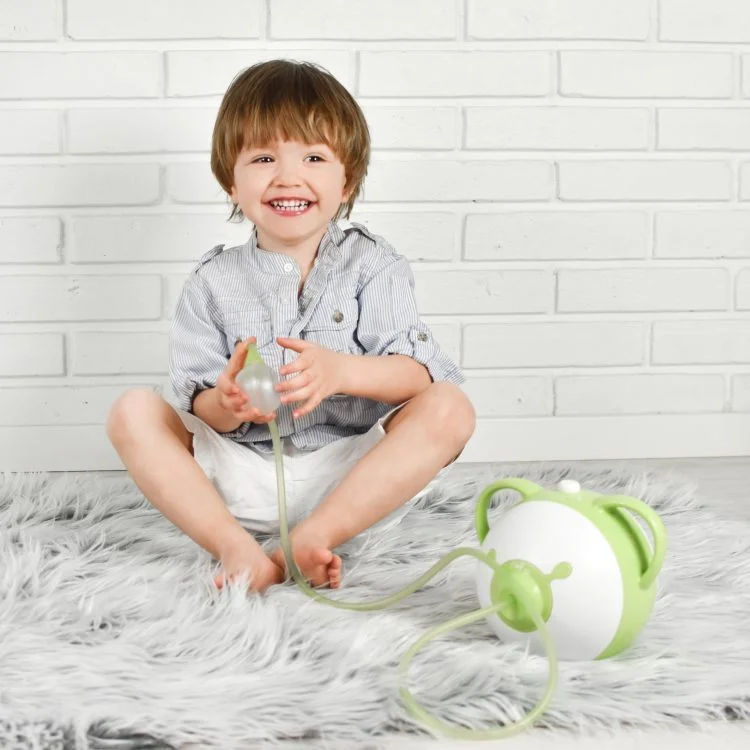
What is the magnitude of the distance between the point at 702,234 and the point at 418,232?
52 centimetres

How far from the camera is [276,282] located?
144 centimetres

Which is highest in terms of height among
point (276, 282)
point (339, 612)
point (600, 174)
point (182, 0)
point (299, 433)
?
point (182, 0)

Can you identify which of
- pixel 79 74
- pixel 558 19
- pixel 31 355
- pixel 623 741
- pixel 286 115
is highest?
pixel 558 19

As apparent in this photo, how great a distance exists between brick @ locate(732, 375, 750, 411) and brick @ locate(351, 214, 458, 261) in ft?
1.92

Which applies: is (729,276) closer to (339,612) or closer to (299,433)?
(299,433)

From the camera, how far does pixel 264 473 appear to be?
1396mm

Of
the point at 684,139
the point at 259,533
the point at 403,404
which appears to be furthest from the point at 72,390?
the point at 684,139

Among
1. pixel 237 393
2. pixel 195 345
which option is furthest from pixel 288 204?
pixel 237 393

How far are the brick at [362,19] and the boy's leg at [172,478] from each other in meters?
0.78

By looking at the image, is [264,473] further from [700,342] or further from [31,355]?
[700,342]

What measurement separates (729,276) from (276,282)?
94cm

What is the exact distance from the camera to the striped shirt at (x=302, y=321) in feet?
4.63

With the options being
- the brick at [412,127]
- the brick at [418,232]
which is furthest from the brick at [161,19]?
the brick at [418,232]

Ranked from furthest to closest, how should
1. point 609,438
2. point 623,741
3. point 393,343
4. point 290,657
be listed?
point 609,438, point 393,343, point 290,657, point 623,741
